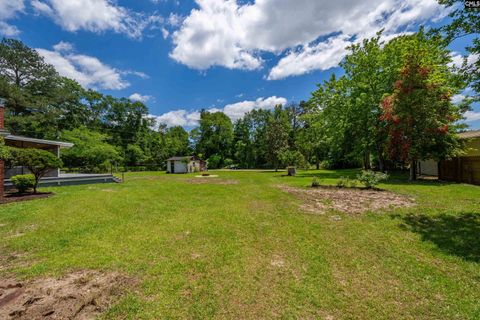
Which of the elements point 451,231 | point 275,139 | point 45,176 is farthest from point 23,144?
point 275,139

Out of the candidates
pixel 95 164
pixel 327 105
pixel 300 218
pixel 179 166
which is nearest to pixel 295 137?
pixel 327 105

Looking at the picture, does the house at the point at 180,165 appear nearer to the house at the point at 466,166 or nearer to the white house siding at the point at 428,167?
the white house siding at the point at 428,167

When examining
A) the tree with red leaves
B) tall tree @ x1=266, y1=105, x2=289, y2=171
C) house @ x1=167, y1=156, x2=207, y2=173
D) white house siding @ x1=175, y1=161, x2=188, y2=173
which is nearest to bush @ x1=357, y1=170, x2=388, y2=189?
the tree with red leaves

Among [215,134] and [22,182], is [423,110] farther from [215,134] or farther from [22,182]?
[215,134]

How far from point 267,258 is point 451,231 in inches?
181

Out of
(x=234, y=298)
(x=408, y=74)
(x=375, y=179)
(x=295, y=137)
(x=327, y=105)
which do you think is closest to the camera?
(x=234, y=298)

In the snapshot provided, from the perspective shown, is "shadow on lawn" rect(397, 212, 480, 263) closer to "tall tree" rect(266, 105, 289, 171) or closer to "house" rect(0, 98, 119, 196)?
"house" rect(0, 98, 119, 196)

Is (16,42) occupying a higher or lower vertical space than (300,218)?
higher

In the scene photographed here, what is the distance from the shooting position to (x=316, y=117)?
23609 mm

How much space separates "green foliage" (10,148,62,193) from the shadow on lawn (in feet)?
46.8

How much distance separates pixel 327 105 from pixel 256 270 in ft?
72.7

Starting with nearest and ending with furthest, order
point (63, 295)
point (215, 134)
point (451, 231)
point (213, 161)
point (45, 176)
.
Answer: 1. point (63, 295)
2. point (451, 231)
3. point (45, 176)
4. point (213, 161)
5. point (215, 134)

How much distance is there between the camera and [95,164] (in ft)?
86.1

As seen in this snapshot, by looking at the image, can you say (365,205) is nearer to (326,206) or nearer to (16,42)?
(326,206)
